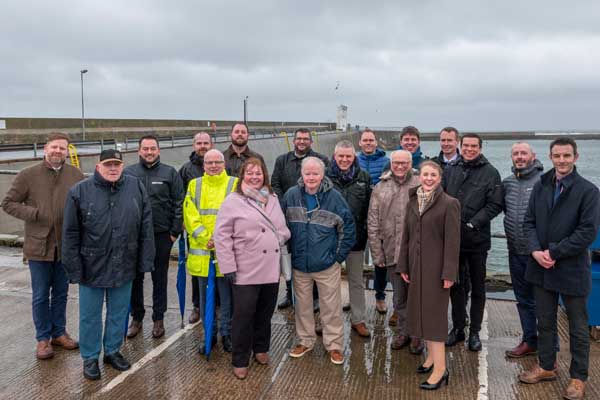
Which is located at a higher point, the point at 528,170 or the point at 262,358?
the point at 528,170

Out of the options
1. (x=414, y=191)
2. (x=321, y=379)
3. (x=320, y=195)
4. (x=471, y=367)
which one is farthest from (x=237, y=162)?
(x=471, y=367)

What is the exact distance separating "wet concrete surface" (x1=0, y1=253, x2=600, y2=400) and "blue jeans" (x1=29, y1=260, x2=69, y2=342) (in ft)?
0.73

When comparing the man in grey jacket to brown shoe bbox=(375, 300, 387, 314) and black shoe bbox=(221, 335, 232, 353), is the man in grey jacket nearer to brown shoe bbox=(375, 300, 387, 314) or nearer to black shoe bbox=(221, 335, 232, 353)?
brown shoe bbox=(375, 300, 387, 314)

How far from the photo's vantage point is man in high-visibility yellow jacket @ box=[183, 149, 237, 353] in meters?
4.49

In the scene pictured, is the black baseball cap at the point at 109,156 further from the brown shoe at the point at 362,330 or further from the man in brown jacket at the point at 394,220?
the brown shoe at the point at 362,330

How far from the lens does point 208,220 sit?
452 cm

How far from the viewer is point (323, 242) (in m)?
4.25

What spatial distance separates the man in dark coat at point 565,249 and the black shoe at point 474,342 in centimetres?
62

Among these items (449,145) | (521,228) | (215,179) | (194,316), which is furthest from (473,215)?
(194,316)

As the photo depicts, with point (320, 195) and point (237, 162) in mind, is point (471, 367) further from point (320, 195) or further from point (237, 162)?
point (237, 162)

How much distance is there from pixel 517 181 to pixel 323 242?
1.84m

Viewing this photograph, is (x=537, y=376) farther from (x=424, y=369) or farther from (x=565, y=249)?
(x=565, y=249)

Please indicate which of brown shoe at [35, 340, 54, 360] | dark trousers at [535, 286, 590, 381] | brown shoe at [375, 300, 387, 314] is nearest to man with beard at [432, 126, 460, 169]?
dark trousers at [535, 286, 590, 381]

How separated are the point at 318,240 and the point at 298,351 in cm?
103
